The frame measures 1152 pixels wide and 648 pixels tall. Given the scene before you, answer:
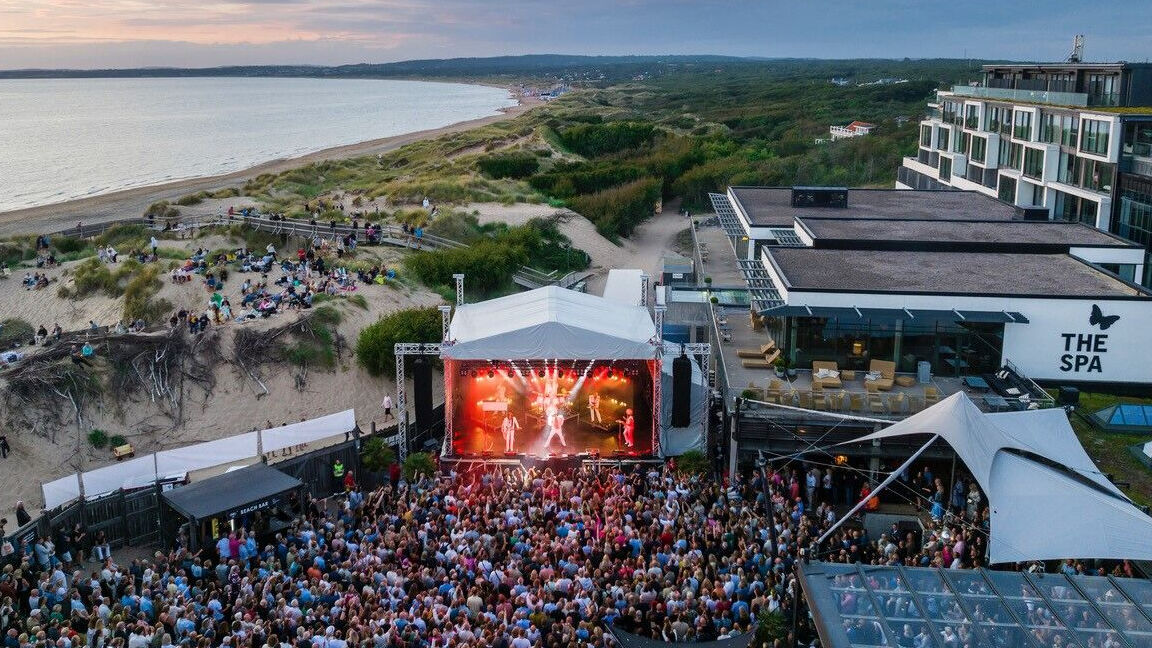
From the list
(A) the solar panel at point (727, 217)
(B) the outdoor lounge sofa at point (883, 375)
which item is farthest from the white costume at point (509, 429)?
(A) the solar panel at point (727, 217)

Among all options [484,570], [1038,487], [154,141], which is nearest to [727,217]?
[1038,487]

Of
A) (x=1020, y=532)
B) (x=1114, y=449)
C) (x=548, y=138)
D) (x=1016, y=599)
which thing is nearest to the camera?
(x=1016, y=599)

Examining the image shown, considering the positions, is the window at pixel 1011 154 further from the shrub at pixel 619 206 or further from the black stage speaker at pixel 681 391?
the black stage speaker at pixel 681 391

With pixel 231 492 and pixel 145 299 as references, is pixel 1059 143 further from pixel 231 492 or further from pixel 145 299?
pixel 231 492

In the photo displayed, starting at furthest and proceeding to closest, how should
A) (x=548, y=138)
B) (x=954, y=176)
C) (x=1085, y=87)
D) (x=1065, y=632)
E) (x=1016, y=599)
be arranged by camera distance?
(x=548, y=138) < (x=954, y=176) < (x=1085, y=87) < (x=1016, y=599) < (x=1065, y=632)

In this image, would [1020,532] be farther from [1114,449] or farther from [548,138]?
[548,138]

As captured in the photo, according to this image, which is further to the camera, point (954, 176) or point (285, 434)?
point (954, 176)

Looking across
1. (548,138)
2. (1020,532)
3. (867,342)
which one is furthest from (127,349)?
(548,138)
